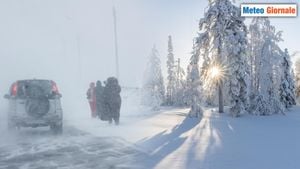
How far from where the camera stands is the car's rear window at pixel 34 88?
18391mm

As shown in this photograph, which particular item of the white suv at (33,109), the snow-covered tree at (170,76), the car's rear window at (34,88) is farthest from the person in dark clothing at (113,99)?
the snow-covered tree at (170,76)

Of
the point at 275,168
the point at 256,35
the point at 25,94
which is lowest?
the point at 275,168

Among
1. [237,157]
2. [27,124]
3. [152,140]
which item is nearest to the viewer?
[237,157]

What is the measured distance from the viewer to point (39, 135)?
17766 mm

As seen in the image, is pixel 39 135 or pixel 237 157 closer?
pixel 237 157

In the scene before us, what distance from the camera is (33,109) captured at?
17.6 metres

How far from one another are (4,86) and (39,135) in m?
47.8

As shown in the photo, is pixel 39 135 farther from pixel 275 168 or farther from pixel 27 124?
pixel 275 168

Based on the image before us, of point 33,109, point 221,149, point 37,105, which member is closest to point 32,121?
point 33,109

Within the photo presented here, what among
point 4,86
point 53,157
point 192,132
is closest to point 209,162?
point 53,157

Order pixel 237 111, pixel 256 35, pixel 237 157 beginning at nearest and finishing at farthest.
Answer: pixel 237 157 < pixel 237 111 < pixel 256 35

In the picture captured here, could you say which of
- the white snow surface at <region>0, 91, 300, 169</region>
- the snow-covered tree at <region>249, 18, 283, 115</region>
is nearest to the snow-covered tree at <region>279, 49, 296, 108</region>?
the snow-covered tree at <region>249, 18, 283, 115</region>

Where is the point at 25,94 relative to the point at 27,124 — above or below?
above

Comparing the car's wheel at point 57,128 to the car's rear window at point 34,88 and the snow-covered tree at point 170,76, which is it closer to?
the car's rear window at point 34,88
